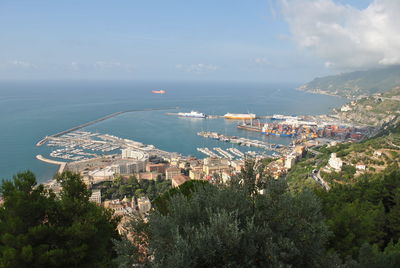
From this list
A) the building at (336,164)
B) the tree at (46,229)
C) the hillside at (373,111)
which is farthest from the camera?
the hillside at (373,111)

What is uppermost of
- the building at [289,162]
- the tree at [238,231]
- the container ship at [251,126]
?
the tree at [238,231]

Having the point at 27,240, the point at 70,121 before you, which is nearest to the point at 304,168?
the point at 27,240

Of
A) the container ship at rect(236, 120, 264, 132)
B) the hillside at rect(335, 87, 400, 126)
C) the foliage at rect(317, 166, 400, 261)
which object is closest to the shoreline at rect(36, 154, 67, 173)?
the foliage at rect(317, 166, 400, 261)

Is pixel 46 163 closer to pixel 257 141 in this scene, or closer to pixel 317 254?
pixel 257 141

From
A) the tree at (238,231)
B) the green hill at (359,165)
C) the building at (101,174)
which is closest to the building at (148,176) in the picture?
the building at (101,174)

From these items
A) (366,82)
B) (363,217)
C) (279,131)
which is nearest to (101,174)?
(363,217)

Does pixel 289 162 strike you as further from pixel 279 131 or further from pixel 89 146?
pixel 89 146

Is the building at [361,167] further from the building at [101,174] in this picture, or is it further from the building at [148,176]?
the building at [101,174]

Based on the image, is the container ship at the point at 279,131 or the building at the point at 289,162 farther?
the container ship at the point at 279,131
